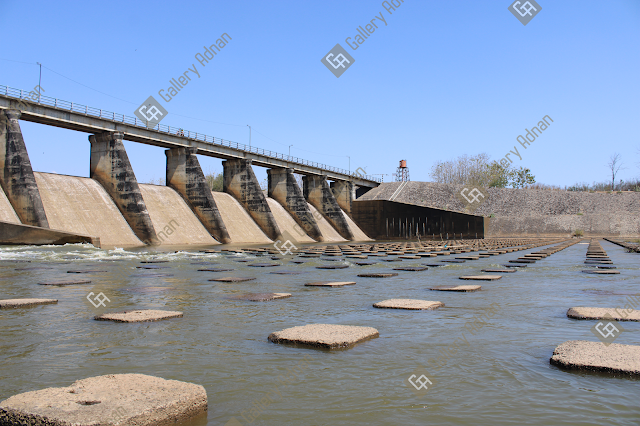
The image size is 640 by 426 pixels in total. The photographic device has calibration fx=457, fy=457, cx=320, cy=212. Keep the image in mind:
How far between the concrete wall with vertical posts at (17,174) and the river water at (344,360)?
75.1ft

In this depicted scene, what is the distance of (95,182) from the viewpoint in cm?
3247

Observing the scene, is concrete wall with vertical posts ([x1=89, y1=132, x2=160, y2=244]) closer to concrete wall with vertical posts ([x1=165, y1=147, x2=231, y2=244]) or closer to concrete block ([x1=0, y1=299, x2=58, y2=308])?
concrete wall with vertical posts ([x1=165, y1=147, x2=231, y2=244])

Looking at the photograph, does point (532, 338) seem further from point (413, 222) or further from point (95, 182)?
point (413, 222)

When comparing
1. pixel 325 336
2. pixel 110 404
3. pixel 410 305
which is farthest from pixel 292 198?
pixel 110 404

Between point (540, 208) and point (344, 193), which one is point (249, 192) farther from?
point (540, 208)

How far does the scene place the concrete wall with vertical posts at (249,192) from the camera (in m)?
41.1

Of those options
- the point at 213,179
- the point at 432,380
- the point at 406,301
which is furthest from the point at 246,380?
the point at 213,179

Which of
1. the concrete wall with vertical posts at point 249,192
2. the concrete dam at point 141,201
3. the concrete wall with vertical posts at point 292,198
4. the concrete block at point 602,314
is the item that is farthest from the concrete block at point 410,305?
the concrete wall with vertical posts at point 292,198

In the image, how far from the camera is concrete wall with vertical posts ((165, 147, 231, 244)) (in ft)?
118

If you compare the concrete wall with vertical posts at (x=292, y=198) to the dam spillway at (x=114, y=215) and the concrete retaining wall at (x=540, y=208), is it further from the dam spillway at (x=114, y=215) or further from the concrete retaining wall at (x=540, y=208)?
the concrete retaining wall at (x=540, y=208)

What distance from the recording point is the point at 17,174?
25.6 m

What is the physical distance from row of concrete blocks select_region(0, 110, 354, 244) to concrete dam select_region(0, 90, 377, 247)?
7cm

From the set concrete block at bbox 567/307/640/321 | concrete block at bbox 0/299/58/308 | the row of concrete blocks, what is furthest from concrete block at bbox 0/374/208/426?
the row of concrete blocks

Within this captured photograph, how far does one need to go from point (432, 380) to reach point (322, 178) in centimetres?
5124
